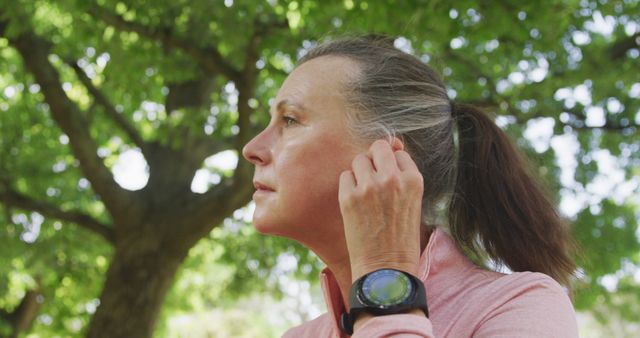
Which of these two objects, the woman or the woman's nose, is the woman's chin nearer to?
the woman

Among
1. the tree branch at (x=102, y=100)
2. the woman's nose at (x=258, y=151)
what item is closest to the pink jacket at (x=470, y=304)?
the woman's nose at (x=258, y=151)

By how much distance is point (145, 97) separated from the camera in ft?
29.2

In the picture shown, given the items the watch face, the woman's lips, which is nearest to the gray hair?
the woman's lips

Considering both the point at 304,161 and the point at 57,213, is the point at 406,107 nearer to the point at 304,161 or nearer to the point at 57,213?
the point at 304,161

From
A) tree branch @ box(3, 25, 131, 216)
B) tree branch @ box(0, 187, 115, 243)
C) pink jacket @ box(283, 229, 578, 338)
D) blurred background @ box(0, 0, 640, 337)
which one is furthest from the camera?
tree branch @ box(0, 187, 115, 243)

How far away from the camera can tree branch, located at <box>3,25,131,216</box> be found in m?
7.76

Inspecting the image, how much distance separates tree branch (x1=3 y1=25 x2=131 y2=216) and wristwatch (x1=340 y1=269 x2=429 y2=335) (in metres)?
6.56

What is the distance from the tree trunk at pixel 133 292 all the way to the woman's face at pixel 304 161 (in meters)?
5.86

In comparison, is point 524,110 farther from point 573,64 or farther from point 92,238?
point 92,238

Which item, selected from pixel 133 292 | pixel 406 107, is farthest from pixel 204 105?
pixel 406 107

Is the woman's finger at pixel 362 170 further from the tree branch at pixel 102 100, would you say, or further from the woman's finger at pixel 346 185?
the tree branch at pixel 102 100

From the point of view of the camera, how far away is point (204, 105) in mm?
9156

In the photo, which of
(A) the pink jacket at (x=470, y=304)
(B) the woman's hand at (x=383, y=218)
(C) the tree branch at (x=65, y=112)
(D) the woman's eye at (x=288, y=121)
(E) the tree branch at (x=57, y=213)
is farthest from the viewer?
(E) the tree branch at (x=57, y=213)

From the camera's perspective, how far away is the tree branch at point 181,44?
673 centimetres
